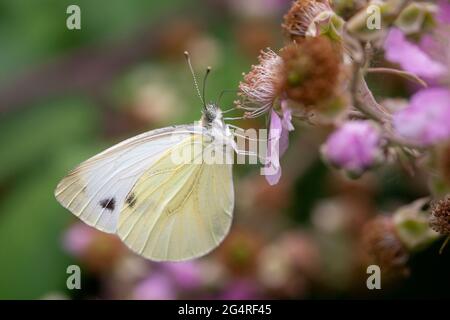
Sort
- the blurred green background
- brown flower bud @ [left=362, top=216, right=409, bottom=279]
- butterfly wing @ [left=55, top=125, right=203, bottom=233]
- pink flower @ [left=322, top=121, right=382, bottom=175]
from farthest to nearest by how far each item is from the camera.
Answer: the blurred green background < butterfly wing @ [left=55, top=125, right=203, bottom=233] < brown flower bud @ [left=362, top=216, right=409, bottom=279] < pink flower @ [left=322, top=121, right=382, bottom=175]

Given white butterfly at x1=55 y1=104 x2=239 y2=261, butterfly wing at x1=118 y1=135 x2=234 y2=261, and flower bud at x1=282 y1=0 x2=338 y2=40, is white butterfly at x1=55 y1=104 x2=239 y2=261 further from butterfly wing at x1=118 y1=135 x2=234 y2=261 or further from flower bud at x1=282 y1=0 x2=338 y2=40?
flower bud at x1=282 y1=0 x2=338 y2=40

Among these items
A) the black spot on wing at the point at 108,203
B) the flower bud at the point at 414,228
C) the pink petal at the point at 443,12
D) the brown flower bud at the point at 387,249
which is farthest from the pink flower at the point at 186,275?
the pink petal at the point at 443,12

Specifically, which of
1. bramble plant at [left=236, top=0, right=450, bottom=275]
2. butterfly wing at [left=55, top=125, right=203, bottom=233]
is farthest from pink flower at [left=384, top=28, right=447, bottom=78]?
butterfly wing at [left=55, top=125, right=203, bottom=233]

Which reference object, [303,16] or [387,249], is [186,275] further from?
[303,16]

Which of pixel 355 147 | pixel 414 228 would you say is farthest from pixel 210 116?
pixel 355 147

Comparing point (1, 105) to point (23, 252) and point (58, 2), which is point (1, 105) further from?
point (23, 252)

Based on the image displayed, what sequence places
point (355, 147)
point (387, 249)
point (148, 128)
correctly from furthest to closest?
1. point (148, 128)
2. point (387, 249)
3. point (355, 147)

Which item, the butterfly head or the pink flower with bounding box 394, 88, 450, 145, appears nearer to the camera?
the pink flower with bounding box 394, 88, 450, 145
